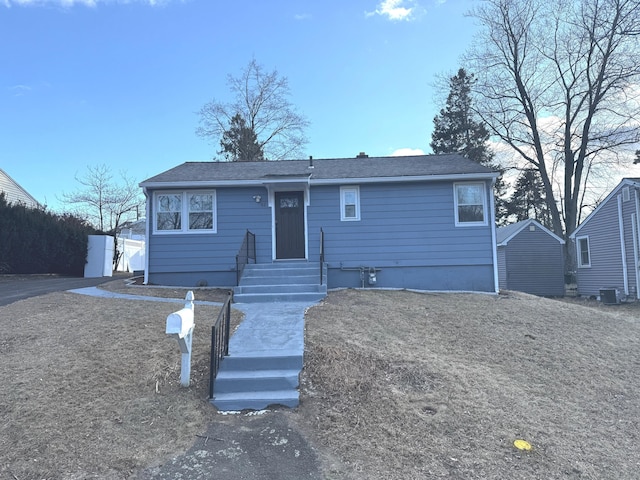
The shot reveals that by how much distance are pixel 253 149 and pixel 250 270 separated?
2213 cm

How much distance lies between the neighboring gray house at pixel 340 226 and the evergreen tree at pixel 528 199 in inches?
1206

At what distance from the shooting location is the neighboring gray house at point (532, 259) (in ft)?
71.8

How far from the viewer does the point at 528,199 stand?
40094 mm

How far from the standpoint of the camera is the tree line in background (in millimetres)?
15633

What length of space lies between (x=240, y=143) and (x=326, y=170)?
2076 centimetres

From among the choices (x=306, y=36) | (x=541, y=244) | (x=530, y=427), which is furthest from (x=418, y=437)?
(x=541, y=244)

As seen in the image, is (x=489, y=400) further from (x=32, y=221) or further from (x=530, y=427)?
(x=32, y=221)

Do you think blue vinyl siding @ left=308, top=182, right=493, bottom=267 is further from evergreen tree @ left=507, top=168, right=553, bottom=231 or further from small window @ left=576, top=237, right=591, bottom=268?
evergreen tree @ left=507, top=168, right=553, bottom=231

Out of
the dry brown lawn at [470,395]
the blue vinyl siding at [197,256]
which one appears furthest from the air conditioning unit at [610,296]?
the blue vinyl siding at [197,256]

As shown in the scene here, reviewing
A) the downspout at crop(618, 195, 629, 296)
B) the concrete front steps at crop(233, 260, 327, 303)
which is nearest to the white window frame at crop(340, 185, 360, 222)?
the concrete front steps at crop(233, 260, 327, 303)

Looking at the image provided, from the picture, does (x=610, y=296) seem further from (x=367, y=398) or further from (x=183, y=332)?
(x=183, y=332)

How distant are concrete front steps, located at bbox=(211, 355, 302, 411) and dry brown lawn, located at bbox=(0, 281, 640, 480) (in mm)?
144

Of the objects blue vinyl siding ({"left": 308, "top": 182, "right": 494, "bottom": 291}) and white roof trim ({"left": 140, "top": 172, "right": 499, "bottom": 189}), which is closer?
white roof trim ({"left": 140, "top": 172, "right": 499, "bottom": 189})

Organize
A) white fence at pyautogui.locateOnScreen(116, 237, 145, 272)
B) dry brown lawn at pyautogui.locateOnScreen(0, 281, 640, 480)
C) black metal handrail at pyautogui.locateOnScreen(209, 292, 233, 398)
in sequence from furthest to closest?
1. white fence at pyautogui.locateOnScreen(116, 237, 145, 272)
2. black metal handrail at pyautogui.locateOnScreen(209, 292, 233, 398)
3. dry brown lawn at pyautogui.locateOnScreen(0, 281, 640, 480)
